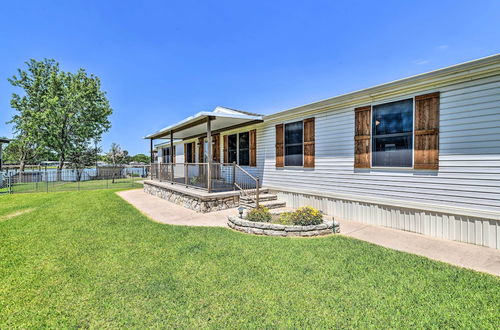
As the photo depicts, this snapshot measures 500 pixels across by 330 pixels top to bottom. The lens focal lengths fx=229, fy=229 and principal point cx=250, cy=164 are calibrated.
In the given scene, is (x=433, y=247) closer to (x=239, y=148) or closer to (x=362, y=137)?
(x=362, y=137)

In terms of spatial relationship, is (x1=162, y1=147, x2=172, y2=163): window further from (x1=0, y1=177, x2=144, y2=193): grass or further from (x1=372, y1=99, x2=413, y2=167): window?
(x1=372, y1=99, x2=413, y2=167): window

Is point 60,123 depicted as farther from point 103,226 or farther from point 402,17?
point 402,17

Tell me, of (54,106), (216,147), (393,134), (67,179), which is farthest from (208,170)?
(54,106)

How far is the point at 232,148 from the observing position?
10008mm

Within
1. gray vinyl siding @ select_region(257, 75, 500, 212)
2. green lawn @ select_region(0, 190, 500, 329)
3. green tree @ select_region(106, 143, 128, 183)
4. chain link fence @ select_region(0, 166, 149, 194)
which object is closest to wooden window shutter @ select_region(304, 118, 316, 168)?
gray vinyl siding @ select_region(257, 75, 500, 212)

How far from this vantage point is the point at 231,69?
15422 millimetres

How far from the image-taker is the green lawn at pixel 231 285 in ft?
7.33

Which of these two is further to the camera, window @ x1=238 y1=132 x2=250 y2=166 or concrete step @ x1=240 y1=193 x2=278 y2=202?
window @ x1=238 y1=132 x2=250 y2=166

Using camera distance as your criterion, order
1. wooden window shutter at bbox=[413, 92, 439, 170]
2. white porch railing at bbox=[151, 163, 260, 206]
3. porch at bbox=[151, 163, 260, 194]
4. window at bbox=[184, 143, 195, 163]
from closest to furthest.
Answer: wooden window shutter at bbox=[413, 92, 439, 170]
white porch railing at bbox=[151, 163, 260, 206]
porch at bbox=[151, 163, 260, 194]
window at bbox=[184, 143, 195, 163]

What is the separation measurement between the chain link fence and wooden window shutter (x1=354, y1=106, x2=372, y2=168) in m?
14.2

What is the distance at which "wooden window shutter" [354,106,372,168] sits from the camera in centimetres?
543

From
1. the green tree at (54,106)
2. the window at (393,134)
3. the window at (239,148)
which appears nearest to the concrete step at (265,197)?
the window at (239,148)

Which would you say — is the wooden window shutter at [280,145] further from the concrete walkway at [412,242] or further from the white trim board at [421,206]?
the concrete walkway at [412,242]

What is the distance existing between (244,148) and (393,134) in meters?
5.47
